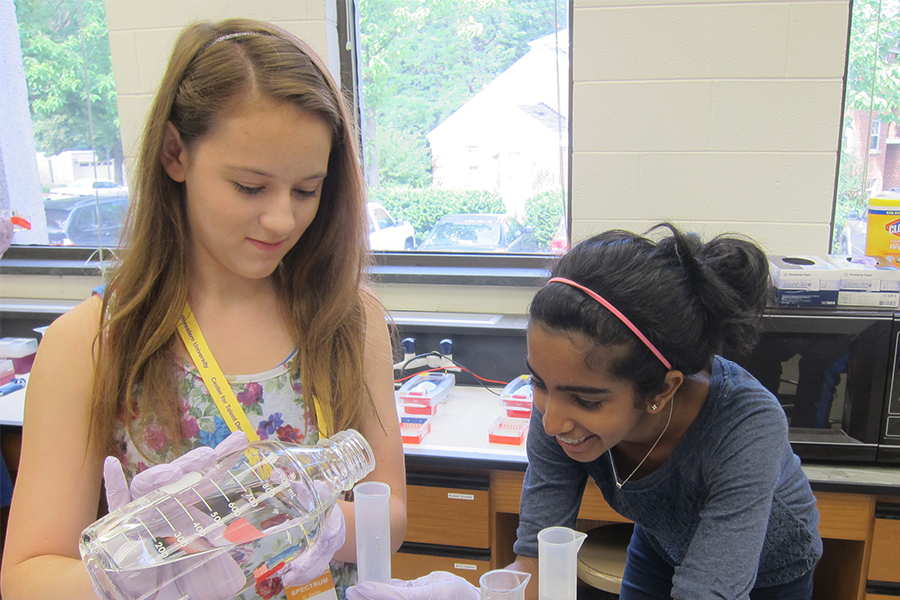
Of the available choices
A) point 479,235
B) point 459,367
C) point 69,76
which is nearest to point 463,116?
point 479,235

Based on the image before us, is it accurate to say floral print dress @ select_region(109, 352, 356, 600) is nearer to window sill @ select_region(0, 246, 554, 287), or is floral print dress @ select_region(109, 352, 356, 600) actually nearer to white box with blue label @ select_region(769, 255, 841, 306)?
white box with blue label @ select_region(769, 255, 841, 306)

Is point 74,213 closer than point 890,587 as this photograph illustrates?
No

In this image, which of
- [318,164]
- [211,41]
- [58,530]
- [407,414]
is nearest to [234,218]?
[318,164]

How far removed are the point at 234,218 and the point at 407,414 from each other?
1162mm

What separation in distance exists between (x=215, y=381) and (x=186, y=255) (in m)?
0.21

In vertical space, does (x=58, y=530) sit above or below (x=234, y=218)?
below

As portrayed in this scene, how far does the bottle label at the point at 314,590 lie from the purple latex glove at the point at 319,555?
0.5 inches

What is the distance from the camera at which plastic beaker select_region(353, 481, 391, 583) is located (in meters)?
0.83

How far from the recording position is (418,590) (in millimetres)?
845

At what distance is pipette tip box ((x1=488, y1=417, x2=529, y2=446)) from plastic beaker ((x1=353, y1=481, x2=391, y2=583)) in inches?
42.0

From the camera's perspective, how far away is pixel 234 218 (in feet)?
3.22

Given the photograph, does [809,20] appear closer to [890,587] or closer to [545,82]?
[545,82]

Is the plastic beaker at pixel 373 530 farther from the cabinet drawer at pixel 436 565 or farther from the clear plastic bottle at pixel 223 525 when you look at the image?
the cabinet drawer at pixel 436 565

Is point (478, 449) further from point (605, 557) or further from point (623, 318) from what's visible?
point (623, 318)
